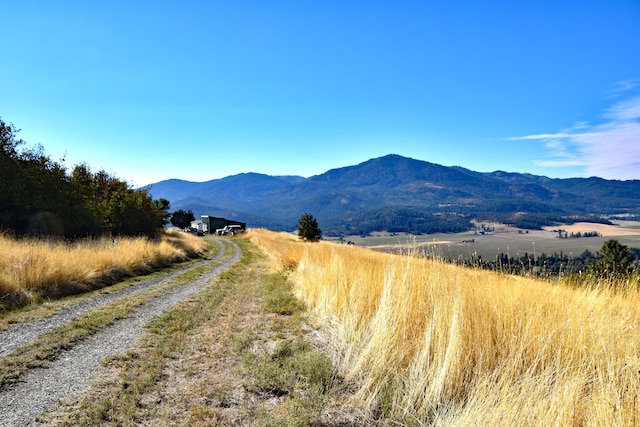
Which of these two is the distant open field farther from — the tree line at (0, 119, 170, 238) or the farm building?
the farm building

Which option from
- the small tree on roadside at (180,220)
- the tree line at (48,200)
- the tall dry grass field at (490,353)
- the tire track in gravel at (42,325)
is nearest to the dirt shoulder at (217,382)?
the tall dry grass field at (490,353)

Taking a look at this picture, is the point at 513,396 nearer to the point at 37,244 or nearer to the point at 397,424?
the point at 397,424

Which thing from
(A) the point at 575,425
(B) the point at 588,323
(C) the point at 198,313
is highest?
(B) the point at 588,323

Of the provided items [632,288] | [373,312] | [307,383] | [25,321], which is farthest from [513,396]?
[25,321]

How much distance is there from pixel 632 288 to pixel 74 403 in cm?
764

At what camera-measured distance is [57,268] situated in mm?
9133

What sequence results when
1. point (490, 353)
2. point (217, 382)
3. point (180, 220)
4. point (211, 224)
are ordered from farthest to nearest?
1. point (180, 220)
2. point (211, 224)
3. point (217, 382)
4. point (490, 353)

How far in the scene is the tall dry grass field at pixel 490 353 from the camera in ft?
8.47

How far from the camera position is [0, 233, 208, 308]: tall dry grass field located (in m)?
7.75

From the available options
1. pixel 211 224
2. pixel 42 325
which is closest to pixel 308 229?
pixel 211 224

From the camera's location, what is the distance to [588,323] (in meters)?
3.60

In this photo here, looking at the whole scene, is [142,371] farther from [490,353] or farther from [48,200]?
[48,200]

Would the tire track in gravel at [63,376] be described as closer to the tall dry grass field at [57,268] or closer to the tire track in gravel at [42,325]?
the tire track in gravel at [42,325]

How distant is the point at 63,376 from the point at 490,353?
5.04 m
